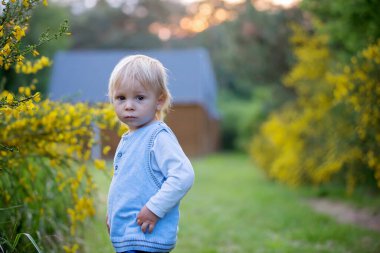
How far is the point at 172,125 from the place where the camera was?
79.3ft

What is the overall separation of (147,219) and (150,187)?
175 millimetres

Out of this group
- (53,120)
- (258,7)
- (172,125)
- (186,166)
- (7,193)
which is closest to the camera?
(186,166)

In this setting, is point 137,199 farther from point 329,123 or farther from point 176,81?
point 176,81

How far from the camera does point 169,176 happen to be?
2373mm

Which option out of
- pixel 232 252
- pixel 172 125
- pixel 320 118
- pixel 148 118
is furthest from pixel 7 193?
pixel 172 125

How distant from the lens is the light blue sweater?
236 centimetres

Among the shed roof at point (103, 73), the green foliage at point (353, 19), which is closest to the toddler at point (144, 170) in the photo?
the green foliage at point (353, 19)

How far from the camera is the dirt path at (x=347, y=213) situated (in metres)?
6.79

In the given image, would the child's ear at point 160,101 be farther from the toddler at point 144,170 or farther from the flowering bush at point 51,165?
the flowering bush at point 51,165

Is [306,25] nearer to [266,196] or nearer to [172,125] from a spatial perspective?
[266,196]

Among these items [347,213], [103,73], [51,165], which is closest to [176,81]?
[103,73]

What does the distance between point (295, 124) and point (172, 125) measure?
15430 mm

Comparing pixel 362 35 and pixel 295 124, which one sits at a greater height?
pixel 362 35

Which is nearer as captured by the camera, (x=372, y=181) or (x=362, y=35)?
(x=362, y=35)
